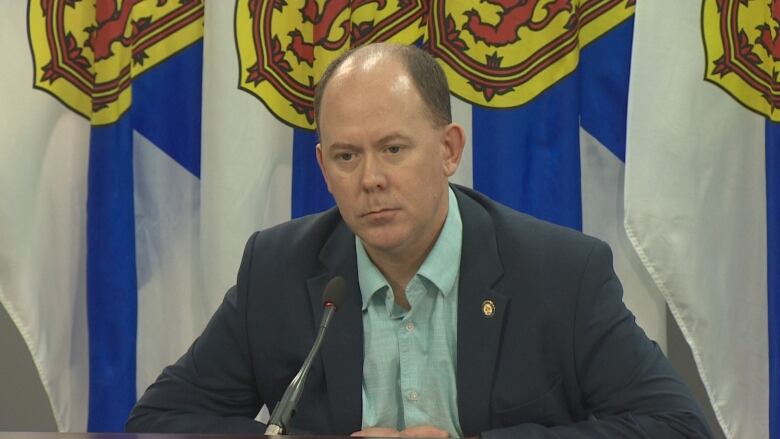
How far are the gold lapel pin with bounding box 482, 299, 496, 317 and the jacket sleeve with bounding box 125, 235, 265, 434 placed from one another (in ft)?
1.70

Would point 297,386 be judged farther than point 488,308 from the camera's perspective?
No

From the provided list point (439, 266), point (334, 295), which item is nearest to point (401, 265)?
point (439, 266)

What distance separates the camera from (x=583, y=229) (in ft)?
10.3

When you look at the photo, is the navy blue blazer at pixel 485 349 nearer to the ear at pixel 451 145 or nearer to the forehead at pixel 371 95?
the ear at pixel 451 145

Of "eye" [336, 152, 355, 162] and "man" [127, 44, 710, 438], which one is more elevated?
"eye" [336, 152, 355, 162]

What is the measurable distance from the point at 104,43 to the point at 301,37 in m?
0.60

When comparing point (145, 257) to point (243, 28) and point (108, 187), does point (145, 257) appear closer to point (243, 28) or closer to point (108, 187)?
point (108, 187)

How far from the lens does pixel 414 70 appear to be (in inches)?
86.3

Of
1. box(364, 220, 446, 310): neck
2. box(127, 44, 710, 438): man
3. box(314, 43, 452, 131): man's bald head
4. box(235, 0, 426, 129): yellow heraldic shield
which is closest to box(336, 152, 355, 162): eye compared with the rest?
box(127, 44, 710, 438): man

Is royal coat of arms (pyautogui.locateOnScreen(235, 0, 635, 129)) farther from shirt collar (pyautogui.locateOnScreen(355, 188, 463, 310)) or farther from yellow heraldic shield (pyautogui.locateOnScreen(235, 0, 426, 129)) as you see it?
shirt collar (pyautogui.locateOnScreen(355, 188, 463, 310))

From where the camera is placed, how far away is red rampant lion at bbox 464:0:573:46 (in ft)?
10.2

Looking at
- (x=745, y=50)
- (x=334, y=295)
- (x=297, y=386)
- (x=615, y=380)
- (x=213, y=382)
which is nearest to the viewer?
(x=297, y=386)

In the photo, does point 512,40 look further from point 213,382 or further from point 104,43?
point 213,382

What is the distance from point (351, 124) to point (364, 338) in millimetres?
449
